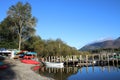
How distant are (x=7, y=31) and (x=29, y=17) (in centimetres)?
1003

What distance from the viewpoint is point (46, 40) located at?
91625mm

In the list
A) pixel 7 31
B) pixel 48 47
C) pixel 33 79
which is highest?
pixel 7 31

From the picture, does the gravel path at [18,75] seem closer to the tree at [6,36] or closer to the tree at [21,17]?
the tree at [21,17]

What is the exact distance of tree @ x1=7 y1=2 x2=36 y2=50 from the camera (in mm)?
71875

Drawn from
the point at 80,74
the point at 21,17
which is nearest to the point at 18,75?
the point at 80,74

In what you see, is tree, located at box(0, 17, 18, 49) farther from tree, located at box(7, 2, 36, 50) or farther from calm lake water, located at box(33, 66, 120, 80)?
calm lake water, located at box(33, 66, 120, 80)

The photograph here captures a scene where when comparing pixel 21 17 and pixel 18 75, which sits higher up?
pixel 21 17

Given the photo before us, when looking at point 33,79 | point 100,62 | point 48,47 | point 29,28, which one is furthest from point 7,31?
point 33,79

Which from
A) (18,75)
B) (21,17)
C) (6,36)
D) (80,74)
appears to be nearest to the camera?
(18,75)

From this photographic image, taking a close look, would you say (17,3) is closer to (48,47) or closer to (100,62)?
(48,47)

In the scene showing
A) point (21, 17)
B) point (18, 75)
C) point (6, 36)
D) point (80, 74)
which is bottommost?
point (80, 74)

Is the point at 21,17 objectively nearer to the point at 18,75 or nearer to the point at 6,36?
the point at 6,36

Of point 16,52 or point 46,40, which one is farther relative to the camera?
point 46,40

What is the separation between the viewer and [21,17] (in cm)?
7212
